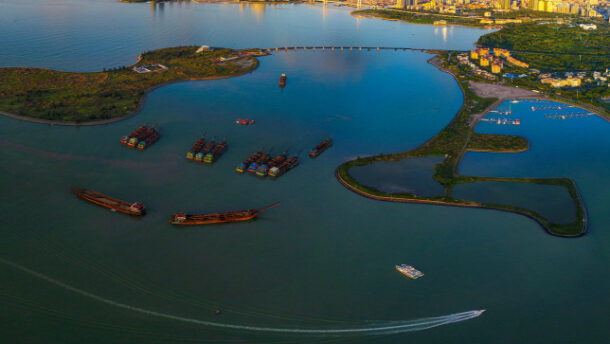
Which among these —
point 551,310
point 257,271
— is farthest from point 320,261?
point 551,310

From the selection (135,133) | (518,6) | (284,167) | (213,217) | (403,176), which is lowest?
(213,217)

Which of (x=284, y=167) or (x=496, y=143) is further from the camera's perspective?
(x=496, y=143)

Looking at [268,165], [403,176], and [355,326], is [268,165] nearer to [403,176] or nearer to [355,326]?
[403,176]

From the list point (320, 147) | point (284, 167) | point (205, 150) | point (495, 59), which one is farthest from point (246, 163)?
point (495, 59)

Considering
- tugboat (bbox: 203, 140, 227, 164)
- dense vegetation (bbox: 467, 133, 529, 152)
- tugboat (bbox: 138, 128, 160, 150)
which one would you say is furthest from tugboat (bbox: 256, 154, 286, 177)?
dense vegetation (bbox: 467, 133, 529, 152)

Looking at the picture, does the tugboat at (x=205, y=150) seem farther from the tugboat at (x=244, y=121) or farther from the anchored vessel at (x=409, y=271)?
the anchored vessel at (x=409, y=271)

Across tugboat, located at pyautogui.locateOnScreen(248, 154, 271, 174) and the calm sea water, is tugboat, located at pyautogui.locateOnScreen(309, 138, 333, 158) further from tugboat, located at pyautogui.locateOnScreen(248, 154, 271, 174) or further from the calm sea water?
tugboat, located at pyautogui.locateOnScreen(248, 154, 271, 174)

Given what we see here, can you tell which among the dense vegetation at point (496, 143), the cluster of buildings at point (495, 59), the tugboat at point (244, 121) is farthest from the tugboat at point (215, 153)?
the cluster of buildings at point (495, 59)

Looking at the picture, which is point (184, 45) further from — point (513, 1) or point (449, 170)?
point (513, 1)
